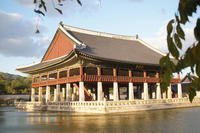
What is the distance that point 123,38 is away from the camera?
1918 inches

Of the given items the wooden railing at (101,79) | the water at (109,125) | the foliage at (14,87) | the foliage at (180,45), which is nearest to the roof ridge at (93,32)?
the wooden railing at (101,79)

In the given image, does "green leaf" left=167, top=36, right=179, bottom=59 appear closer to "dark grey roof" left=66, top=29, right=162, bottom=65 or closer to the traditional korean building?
the traditional korean building

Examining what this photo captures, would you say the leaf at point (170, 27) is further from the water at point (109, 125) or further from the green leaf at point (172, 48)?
the water at point (109, 125)

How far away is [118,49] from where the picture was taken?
4222 centimetres

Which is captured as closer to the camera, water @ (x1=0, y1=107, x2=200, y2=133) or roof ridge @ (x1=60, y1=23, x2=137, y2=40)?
water @ (x1=0, y1=107, x2=200, y2=133)

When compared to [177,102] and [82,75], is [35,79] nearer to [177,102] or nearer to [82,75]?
[82,75]

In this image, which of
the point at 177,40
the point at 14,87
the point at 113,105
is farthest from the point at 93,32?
the point at 177,40

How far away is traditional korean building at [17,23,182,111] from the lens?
33.8 meters

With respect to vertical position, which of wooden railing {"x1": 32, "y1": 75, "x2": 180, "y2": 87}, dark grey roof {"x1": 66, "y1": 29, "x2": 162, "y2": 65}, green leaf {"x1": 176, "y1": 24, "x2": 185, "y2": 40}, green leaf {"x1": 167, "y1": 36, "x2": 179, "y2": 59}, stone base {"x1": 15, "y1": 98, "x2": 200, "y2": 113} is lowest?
stone base {"x1": 15, "y1": 98, "x2": 200, "y2": 113}

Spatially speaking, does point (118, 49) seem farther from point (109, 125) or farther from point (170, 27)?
point (170, 27)

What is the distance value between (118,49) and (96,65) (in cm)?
884

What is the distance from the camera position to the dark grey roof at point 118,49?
122ft

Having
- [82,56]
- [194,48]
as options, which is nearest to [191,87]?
[194,48]

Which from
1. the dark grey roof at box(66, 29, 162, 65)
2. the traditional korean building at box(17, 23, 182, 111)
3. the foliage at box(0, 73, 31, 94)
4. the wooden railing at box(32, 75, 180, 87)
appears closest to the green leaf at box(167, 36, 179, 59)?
the traditional korean building at box(17, 23, 182, 111)
